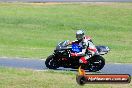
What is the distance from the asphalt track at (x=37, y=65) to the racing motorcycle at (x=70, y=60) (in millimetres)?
223

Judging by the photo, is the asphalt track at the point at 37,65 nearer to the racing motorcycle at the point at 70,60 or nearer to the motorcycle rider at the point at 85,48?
the racing motorcycle at the point at 70,60

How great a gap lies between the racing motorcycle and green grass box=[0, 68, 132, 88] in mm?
1668

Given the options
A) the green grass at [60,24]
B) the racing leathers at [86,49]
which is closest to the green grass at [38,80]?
the racing leathers at [86,49]

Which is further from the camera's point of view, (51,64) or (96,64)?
(51,64)

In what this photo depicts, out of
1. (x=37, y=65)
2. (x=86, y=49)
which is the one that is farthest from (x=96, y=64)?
(x=37, y=65)

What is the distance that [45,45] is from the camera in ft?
95.6

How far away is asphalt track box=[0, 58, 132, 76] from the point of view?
1828 cm

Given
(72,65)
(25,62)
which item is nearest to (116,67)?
(72,65)

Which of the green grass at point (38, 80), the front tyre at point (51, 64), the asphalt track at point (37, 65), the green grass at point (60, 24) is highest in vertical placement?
the green grass at point (38, 80)

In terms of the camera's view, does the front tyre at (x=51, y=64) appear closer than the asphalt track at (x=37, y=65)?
No

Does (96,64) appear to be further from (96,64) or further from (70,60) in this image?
(70,60)

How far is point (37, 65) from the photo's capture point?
1914 cm

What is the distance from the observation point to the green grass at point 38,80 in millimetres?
13391

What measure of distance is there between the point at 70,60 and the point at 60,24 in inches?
794
